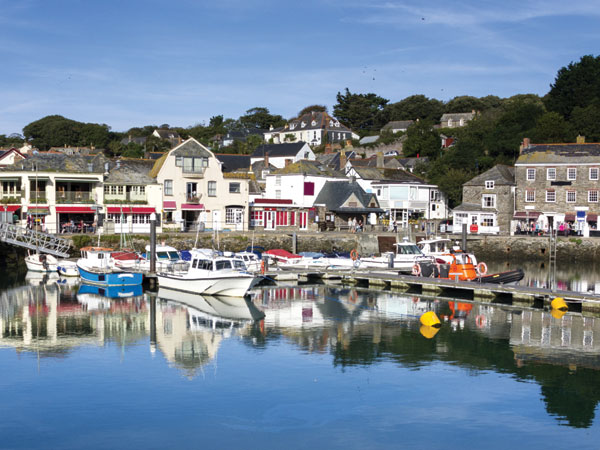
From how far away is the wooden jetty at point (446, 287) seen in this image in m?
36.0

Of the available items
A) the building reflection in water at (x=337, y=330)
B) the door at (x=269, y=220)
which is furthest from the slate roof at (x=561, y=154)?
the building reflection in water at (x=337, y=330)

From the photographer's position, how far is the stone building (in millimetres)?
71562

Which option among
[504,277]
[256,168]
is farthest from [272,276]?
[256,168]

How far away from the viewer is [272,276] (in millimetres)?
45875

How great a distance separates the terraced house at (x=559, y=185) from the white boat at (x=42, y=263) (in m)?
46.7

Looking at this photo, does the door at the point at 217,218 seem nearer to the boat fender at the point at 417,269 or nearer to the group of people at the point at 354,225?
the group of people at the point at 354,225

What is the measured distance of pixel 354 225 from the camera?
211 ft

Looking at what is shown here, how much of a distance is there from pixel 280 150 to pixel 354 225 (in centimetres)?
3604

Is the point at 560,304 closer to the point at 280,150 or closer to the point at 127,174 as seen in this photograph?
the point at 127,174

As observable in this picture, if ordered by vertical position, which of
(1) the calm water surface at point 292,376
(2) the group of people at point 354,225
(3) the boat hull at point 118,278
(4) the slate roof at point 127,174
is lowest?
(1) the calm water surface at point 292,376

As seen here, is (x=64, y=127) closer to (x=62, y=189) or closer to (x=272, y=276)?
(x=62, y=189)

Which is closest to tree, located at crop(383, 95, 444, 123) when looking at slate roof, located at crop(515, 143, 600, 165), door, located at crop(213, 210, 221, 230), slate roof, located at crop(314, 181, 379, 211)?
slate roof, located at crop(515, 143, 600, 165)

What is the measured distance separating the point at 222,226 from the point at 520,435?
46159 mm

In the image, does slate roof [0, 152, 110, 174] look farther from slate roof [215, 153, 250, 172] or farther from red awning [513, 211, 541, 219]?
red awning [513, 211, 541, 219]
